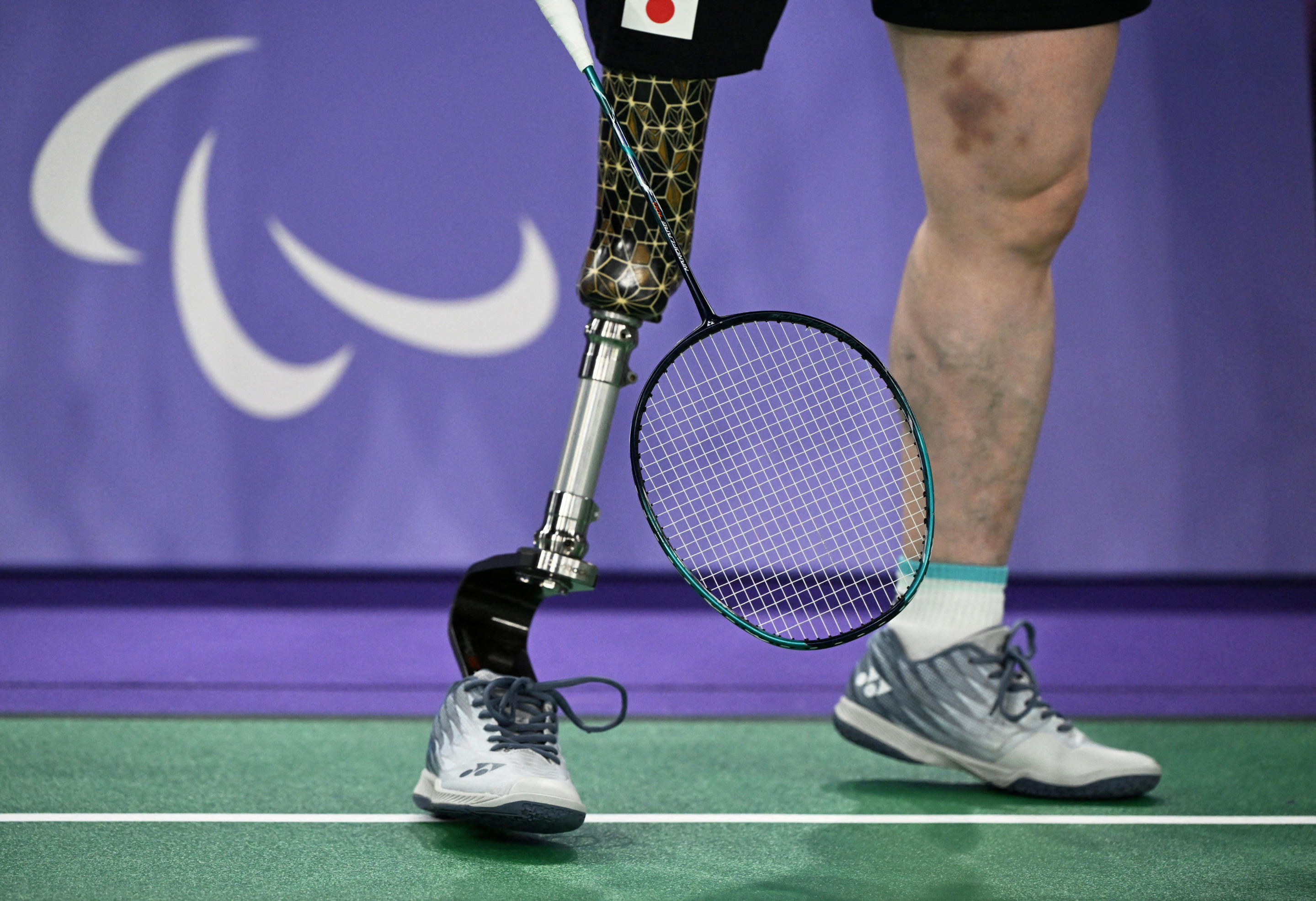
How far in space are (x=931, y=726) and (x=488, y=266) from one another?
986mm

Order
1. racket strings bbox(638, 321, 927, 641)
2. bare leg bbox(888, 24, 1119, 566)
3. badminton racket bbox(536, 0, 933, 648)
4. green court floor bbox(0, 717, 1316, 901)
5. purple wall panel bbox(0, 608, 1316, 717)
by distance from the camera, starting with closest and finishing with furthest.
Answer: green court floor bbox(0, 717, 1316, 901) < bare leg bbox(888, 24, 1119, 566) < badminton racket bbox(536, 0, 933, 648) < racket strings bbox(638, 321, 927, 641) < purple wall panel bbox(0, 608, 1316, 717)

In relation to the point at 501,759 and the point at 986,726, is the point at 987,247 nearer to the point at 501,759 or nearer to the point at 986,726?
the point at 986,726

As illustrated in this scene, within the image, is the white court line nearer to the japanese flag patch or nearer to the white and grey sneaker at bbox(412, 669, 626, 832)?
the white and grey sneaker at bbox(412, 669, 626, 832)

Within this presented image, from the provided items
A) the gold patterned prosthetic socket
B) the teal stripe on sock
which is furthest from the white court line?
the gold patterned prosthetic socket

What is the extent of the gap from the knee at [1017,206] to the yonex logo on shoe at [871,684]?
0.44 meters

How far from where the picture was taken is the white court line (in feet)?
3.78

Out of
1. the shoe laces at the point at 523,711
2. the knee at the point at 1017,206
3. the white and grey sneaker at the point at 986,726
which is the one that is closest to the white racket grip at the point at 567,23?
the knee at the point at 1017,206

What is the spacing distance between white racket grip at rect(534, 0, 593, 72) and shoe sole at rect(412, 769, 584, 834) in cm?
61

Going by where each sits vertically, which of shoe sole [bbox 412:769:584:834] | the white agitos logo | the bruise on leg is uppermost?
Result: the bruise on leg

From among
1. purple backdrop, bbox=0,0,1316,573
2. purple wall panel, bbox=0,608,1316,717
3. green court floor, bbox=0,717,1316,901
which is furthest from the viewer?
purple backdrop, bbox=0,0,1316,573

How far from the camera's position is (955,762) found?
132cm

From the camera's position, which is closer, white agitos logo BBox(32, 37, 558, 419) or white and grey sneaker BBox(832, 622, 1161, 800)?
white and grey sneaker BBox(832, 622, 1161, 800)

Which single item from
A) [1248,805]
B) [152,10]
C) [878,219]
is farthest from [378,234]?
[1248,805]

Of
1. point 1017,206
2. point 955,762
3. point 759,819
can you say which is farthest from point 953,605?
point 1017,206
